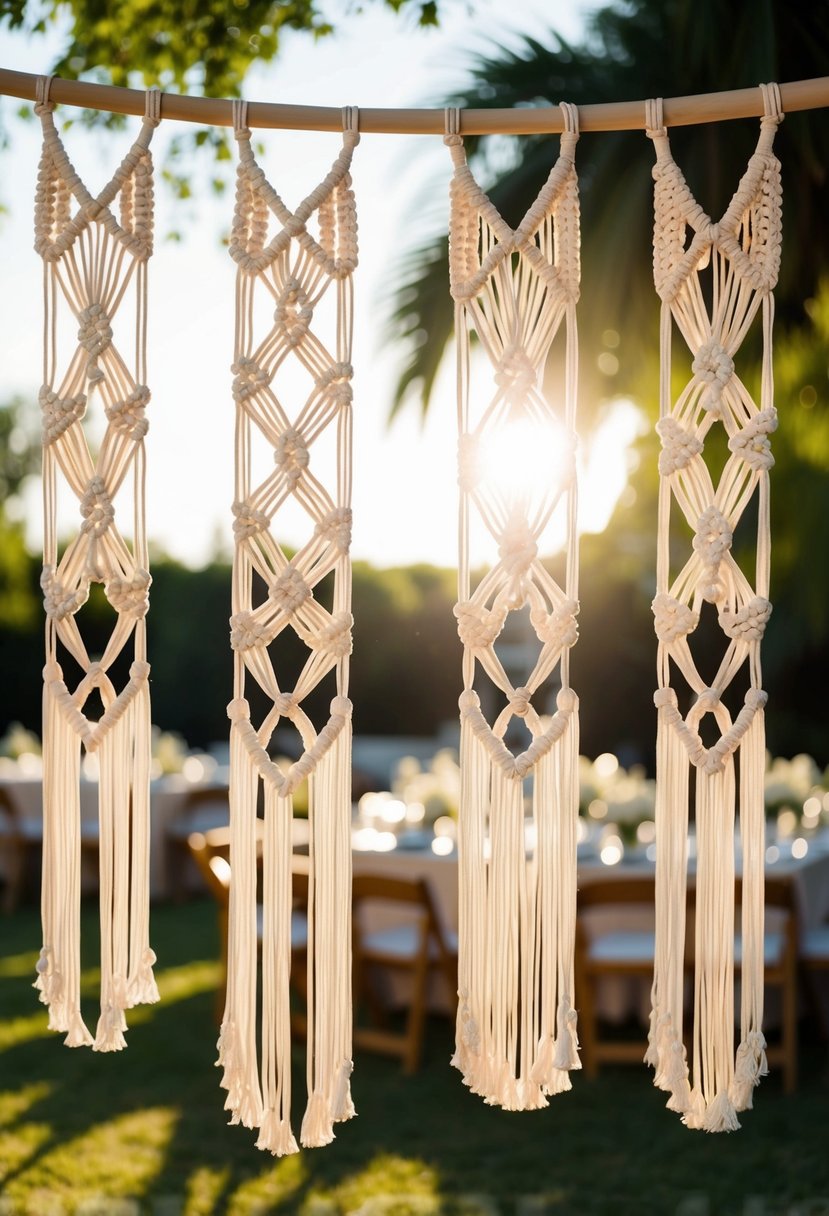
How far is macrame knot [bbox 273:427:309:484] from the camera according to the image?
1579 mm

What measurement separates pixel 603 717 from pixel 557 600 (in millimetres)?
10060

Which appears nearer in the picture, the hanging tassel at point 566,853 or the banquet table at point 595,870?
the hanging tassel at point 566,853

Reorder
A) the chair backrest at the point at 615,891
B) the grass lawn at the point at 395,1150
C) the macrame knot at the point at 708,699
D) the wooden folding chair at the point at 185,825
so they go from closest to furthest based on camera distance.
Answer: the macrame knot at the point at 708,699, the grass lawn at the point at 395,1150, the chair backrest at the point at 615,891, the wooden folding chair at the point at 185,825

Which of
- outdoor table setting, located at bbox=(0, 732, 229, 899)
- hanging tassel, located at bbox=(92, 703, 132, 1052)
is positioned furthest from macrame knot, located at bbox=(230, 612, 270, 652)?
outdoor table setting, located at bbox=(0, 732, 229, 899)

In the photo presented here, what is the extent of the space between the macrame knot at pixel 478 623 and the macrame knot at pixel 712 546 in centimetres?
26

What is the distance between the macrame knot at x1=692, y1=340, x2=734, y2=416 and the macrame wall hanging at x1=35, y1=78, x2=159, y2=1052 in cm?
74

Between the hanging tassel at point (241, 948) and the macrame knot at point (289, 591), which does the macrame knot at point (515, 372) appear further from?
the hanging tassel at point (241, 948)

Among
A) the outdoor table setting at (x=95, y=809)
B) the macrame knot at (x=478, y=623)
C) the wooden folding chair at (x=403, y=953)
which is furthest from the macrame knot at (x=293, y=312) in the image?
the outdoor table setting at (x=95, y=809)

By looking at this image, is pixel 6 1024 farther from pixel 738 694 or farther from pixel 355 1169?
→ pixel 738 694

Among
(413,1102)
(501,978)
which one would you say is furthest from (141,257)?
(413,1102)

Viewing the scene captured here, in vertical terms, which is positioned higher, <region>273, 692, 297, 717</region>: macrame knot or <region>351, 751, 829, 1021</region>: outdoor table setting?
<region>273, 692, 297, 717</region>: macrame knot

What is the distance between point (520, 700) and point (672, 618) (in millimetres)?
227

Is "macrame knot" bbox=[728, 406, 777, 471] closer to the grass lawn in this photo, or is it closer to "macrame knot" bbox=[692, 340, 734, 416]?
"macrame knot" bbox=[692, 340, 734, 416]

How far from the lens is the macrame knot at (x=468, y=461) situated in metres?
1.58
